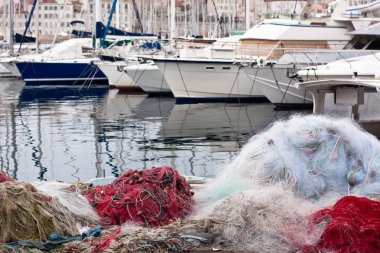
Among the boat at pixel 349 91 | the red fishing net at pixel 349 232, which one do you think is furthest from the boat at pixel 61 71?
the red fishing net at pixel 349 232

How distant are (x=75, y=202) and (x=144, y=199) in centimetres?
67

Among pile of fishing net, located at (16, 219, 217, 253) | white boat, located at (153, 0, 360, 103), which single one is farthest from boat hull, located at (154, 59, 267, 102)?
pile of fishing net, located at (16, 219, 217, 253)

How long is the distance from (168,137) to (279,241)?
46.7 ft

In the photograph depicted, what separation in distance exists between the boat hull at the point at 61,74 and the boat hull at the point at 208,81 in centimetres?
1557

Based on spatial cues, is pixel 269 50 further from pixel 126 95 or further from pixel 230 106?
pixel 126 95

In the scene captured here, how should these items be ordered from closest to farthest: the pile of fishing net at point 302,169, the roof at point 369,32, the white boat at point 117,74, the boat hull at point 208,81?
1. the pile of fishing net at point 302,169
2. the roof at point 369,32
3. the boat hull at point 208,81
4. the white boat at point 117,74

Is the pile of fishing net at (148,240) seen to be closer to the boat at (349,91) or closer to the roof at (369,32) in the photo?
the boat at (349,91)

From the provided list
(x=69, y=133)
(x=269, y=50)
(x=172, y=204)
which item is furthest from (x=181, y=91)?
(x=172, y=204)

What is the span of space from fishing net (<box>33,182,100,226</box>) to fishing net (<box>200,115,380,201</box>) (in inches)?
49.3

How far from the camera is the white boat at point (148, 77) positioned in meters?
37.9

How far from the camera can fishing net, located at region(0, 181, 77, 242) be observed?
670cm

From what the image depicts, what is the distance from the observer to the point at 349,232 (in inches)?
258

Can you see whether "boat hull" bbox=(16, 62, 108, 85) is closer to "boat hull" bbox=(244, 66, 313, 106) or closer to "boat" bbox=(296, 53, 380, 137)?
"boat hull" bbox=(244, 66, 313, 106)

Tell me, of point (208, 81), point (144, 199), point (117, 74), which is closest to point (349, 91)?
point (144, 199)
